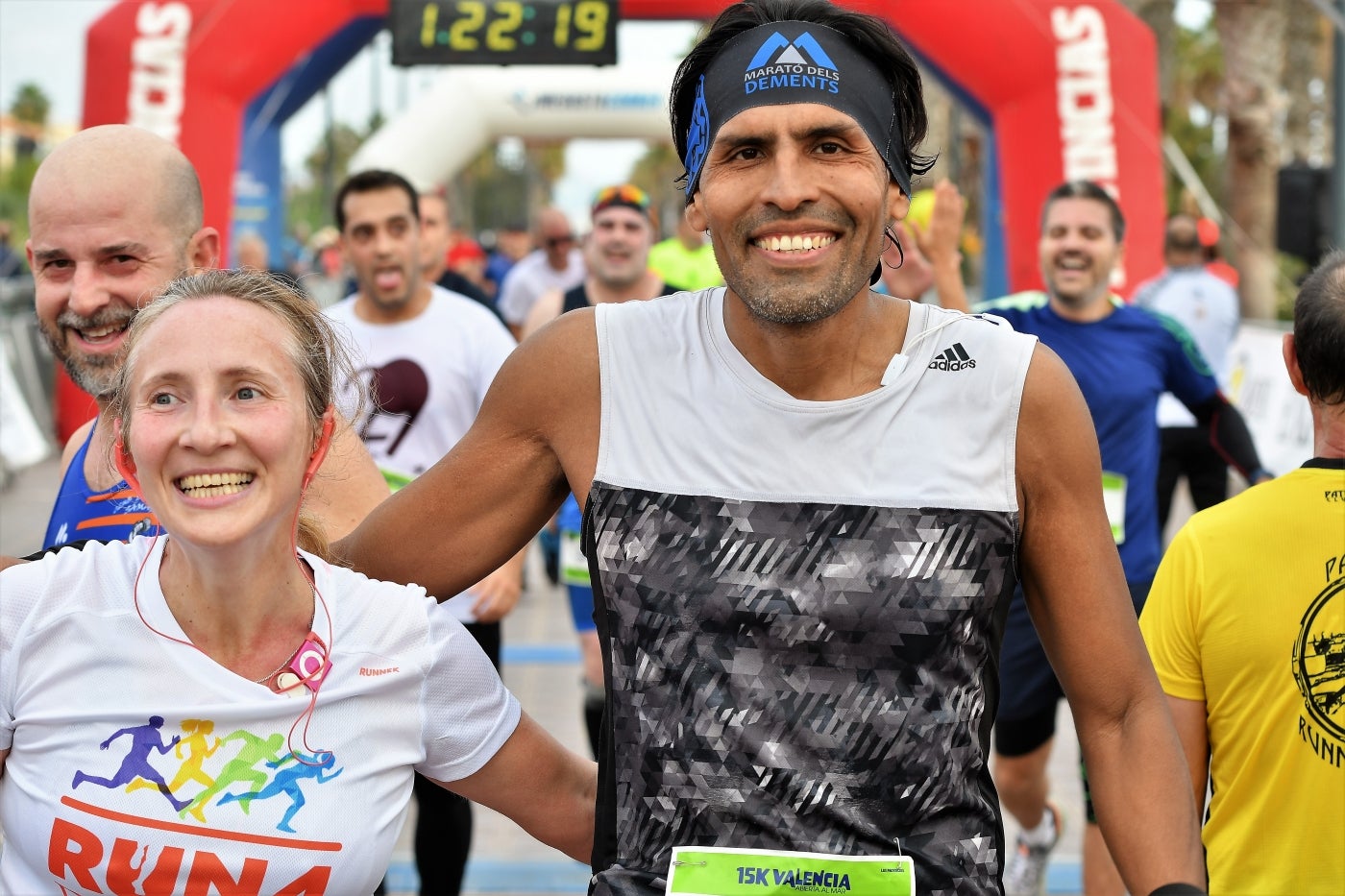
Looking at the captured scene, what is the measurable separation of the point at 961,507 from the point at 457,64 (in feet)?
25.1

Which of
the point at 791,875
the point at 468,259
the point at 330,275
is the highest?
the point at 468,259

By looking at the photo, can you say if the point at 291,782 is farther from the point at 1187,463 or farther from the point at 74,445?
the point at 1187,463

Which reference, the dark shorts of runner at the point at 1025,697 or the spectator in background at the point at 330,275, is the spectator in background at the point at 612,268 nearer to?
the dark shorts of runner at the point at 1025,697

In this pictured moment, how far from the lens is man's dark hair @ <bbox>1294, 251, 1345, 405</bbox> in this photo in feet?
8.02

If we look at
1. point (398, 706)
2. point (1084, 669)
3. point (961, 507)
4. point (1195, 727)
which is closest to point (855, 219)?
point (961, 507)

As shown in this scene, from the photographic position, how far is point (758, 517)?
Result: 6.73 feet

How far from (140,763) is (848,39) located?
1320 mm

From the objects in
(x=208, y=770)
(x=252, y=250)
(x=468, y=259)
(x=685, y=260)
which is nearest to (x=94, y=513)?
(x=208, y=770)

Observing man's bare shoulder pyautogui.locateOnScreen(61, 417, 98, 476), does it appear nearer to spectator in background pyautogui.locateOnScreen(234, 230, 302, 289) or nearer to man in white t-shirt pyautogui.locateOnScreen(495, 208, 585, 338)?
man in white t-shirt pyautogui.locateOnScreen(495, 208, 585, 338)

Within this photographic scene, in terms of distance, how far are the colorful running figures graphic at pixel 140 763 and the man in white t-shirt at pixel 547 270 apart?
10644 mm

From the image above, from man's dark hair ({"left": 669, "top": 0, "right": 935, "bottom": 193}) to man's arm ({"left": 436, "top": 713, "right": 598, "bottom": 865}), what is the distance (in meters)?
0.93

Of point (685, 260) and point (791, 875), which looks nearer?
point (791, 875)

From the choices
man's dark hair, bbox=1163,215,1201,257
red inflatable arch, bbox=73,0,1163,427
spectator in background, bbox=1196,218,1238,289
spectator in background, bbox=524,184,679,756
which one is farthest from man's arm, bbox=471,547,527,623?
spectator in background, bbox=1196,218,1238,289

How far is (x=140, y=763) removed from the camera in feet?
6.58
